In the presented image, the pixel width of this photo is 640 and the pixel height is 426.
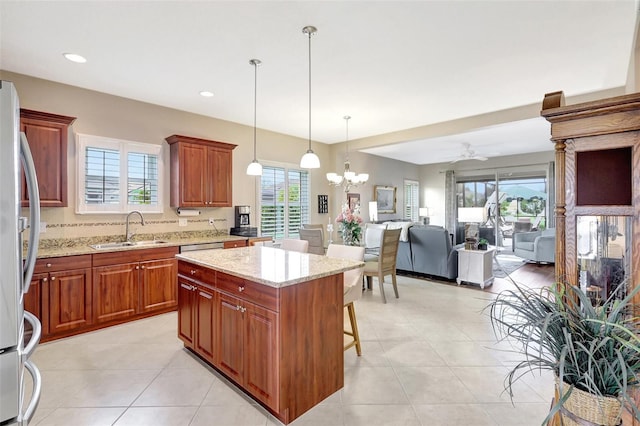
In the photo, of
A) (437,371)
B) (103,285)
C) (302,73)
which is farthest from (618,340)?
(103,285)

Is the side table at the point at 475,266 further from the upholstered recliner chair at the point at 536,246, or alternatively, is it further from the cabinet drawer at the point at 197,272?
the cabinet drawer at the point at 197,272

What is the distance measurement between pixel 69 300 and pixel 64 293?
0.30 feet

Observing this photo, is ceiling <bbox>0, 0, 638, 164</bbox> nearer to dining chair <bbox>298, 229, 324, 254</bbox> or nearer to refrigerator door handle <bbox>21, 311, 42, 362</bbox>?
dining chair <bbox>298, 229, 324, 254</bbox>

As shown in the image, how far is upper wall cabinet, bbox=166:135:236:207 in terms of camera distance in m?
4.32

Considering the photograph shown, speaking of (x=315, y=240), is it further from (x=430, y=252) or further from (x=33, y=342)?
(x=33, y=342)

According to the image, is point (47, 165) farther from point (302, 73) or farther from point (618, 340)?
point (618, 340)

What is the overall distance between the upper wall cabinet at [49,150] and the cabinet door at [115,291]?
36.2 inches

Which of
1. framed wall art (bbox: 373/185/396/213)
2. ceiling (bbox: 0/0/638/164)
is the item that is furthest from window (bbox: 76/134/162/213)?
framed wall art (bbox: 373/185/396/213)

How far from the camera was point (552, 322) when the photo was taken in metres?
1.10

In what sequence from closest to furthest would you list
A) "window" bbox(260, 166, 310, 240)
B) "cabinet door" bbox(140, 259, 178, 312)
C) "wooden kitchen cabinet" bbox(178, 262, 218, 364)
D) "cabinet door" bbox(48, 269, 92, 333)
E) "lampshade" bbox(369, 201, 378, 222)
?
1. "wooden kitchen cabinet" bbox(178, 262, 218, 364)
2. "cabinet door" bbox(48, 269, 92, 333)
3. "cabinet door" bbox(140, 259, 178, 312)
4. "window" bbox(260, 166, 310, 240)
5. "lampshade" bbox(369, 201, 378, 222)

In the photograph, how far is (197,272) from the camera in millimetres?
2609

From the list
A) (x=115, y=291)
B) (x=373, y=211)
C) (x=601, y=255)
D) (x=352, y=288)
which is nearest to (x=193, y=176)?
(x=115, y=291)

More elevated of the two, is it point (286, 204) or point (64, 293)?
point (286, 204)

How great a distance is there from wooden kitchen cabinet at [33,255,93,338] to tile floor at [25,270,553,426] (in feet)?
0.59
